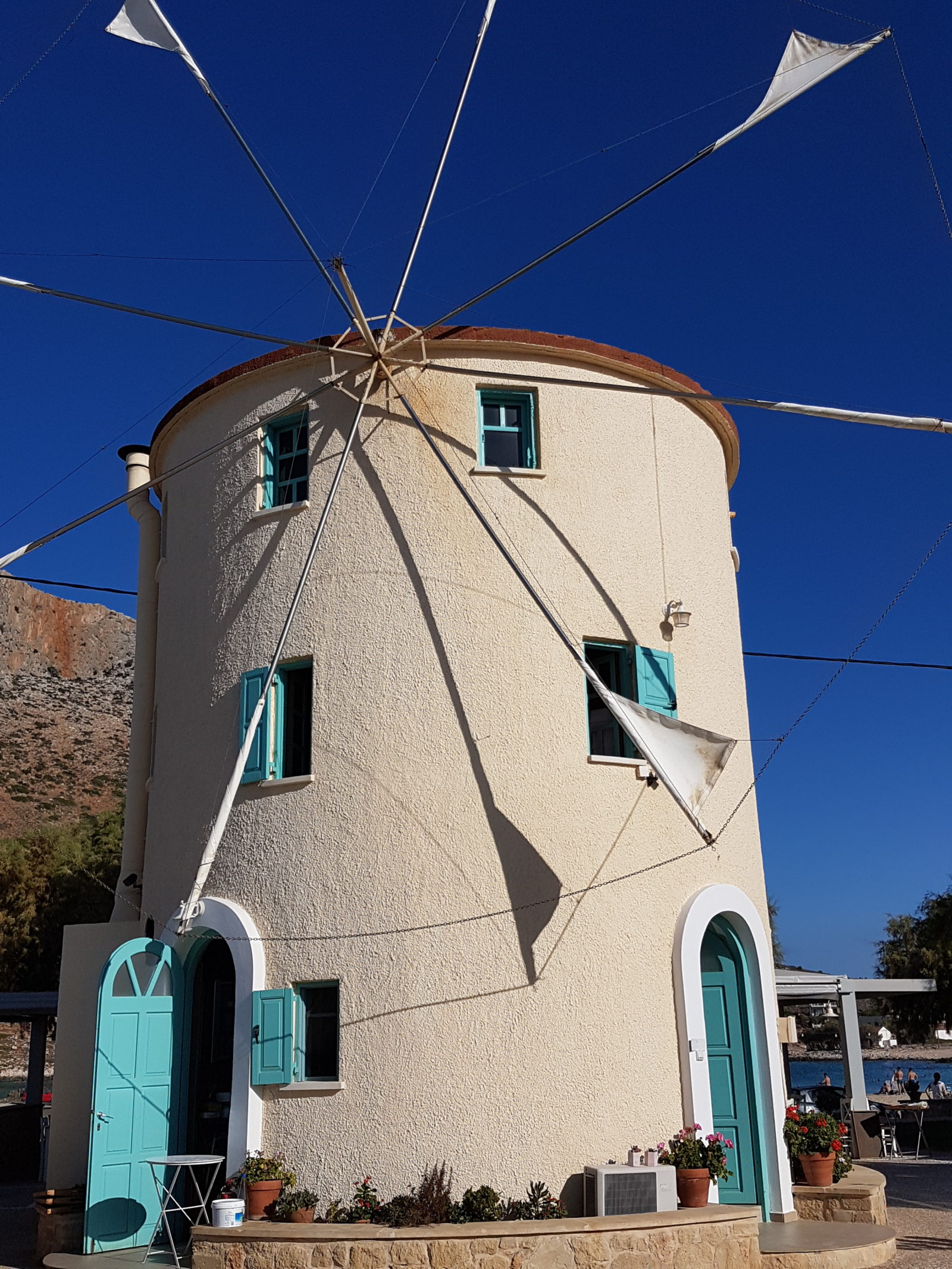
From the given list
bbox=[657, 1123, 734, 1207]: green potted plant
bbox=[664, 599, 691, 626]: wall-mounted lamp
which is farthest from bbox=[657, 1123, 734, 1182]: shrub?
bbox=[664, 599, 691, 626]: wall-mounted lamp

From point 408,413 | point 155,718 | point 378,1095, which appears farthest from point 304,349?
point 378,1095

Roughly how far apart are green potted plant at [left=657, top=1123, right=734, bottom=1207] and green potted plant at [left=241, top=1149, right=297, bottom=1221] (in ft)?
12.6

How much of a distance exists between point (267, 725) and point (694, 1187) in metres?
6.69

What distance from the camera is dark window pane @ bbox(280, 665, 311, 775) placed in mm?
14297

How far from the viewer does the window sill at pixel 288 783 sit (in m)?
13.5

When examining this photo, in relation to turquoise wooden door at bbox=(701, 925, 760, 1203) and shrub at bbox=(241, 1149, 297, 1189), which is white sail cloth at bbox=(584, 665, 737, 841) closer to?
turquoise wooden door at bbox=(701, 925, 760, 1203)

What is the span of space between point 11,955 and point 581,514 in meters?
29.8

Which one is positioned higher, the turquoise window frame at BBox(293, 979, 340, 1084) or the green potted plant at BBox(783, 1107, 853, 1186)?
the turquoise window frame at BBox(293, 979, 340, 1084)

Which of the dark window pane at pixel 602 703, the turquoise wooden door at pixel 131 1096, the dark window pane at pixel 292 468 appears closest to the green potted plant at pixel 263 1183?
the turquoise wooden door at pixel 131 1096

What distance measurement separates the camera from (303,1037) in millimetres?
12836

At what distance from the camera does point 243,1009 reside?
12922 mm

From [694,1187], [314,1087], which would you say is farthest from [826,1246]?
[314,1087]

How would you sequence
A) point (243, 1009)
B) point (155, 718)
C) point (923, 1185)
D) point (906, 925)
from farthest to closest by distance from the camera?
point (906, 925), point (923, 1185), point (155, 718), point (243, 1009)

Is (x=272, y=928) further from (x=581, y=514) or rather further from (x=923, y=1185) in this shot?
(x=923, y=1185)
